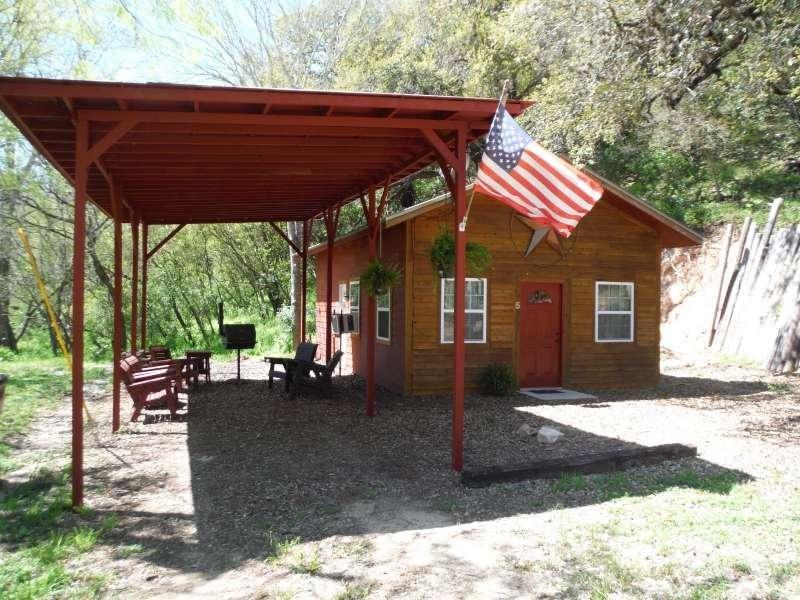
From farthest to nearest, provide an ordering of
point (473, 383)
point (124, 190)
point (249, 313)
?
point (249, 313) → point (473, 383) → point (124, 190)

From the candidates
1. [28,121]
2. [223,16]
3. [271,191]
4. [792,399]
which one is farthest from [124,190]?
[223,16]

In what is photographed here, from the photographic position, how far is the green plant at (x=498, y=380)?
11.0 meters

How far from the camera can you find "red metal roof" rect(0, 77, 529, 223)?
544 cm

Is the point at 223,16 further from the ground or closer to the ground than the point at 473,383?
further from the ground

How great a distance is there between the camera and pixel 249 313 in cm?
2867

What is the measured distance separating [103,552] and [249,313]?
24.8 m

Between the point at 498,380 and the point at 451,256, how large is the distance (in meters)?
4.04

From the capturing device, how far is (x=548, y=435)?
299 inches

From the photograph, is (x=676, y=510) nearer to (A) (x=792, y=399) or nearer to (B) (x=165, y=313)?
(A) (x=792, y=399)

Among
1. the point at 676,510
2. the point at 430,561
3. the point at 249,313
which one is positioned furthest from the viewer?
the point at 249,313

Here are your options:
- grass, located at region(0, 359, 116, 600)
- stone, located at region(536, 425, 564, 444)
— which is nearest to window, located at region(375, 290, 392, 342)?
stone, located at region(536, 425, 564, 444)

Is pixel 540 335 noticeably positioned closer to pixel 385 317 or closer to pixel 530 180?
pixel 385 317

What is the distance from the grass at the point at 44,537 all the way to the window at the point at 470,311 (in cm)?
648

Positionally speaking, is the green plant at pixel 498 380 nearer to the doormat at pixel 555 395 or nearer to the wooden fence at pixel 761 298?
the doormat at pixel 555 395
